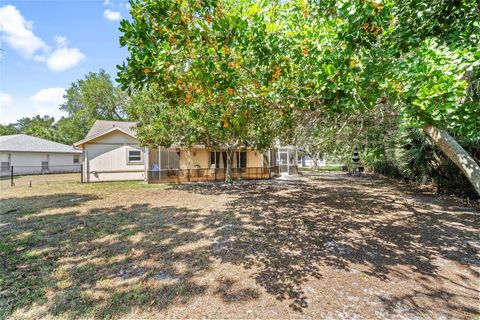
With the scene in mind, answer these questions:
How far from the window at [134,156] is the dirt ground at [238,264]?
8.86 m

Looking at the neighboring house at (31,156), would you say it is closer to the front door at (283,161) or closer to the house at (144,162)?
the house at (144,162)

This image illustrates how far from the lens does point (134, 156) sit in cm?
1605

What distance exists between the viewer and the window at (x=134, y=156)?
15885mm

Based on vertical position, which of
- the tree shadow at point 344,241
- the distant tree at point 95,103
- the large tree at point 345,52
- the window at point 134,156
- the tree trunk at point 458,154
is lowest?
the tree shadow at point 344,241

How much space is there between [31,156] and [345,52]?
91.9ft

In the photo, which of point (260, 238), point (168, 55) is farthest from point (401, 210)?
point (168, 55)

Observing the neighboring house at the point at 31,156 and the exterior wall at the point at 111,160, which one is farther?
the neighboring house at the point at 31,156

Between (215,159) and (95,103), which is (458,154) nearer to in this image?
(215,159)

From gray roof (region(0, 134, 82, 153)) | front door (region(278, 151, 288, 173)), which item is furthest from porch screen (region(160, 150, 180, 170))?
gray roof (region(0, 134, 82, 153))

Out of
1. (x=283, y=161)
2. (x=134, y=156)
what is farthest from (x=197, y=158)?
(x=283, y=161)

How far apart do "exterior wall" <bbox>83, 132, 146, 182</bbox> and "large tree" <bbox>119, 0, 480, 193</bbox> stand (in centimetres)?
1305

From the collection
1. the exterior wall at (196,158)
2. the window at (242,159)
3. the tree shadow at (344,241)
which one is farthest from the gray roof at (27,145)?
the tree shadow at (344,241)

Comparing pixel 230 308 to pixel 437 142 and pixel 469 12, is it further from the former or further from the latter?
pixel 469 12

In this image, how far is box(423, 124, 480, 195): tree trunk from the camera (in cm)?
274
